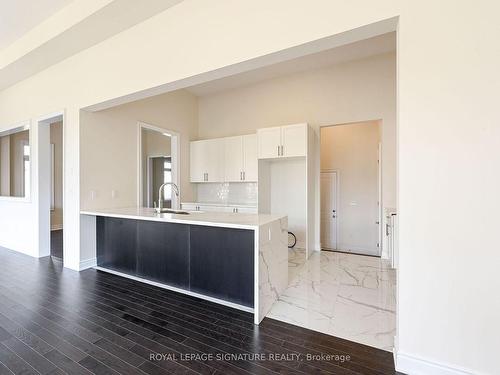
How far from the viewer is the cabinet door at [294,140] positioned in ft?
13.4

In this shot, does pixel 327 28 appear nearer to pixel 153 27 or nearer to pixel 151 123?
pixel 153 27

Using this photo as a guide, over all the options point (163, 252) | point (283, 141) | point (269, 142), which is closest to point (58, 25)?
point (163, 252)

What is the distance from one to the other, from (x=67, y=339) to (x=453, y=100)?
320 cm

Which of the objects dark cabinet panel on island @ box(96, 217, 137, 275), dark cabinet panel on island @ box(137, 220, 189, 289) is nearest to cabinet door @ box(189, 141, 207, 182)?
dark cabinet panel on island @ box(96, 217, 137, 275)

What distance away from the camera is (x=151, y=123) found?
14.8 ft

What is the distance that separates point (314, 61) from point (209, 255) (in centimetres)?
374

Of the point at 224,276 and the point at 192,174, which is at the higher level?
the point at 192,174

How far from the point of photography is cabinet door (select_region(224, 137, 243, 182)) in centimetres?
490

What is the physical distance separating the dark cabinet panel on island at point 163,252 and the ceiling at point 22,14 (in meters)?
2.73

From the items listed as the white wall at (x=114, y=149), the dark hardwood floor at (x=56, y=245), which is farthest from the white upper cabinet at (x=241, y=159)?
the dark hardwood floor at (x=56, y=245)

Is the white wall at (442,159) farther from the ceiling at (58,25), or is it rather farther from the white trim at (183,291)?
the ceiling at (58,25)

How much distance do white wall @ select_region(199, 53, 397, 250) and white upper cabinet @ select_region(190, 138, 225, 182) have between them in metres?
0.46

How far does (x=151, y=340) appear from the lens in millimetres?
1909

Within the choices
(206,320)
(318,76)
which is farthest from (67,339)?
(318,76)
